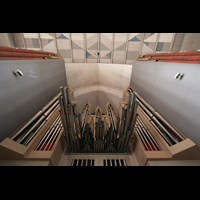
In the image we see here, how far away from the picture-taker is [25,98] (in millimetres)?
2607

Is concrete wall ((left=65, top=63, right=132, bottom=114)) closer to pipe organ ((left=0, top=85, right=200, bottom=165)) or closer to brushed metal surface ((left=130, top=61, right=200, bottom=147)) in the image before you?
brushed metal surface ((left=130, top=61, right=200, bottom=147))

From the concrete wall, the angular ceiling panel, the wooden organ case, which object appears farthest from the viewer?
the angular ceiling panel

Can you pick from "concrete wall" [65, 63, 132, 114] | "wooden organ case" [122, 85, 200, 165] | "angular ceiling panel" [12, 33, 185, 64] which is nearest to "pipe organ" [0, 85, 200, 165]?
"wooden organ case" [122, 85, 200, 165]

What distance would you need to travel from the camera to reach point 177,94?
246 cm

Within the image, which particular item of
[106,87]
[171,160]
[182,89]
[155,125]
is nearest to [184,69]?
[182,89]

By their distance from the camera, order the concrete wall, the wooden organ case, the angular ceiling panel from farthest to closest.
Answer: the angular ceiling panel < the concrete wall < the wooden organ case

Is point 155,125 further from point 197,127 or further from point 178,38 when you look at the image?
point 178,38

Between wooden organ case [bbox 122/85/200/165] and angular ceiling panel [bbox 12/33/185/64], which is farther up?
angular ceiling panel [bbox 12/33/185/64]

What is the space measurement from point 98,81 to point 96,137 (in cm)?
668

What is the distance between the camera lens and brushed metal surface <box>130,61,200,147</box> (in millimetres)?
2021

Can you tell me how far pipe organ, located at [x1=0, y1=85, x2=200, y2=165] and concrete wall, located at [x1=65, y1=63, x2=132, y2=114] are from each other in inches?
155

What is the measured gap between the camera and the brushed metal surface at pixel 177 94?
202cm

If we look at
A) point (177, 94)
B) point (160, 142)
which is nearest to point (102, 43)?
point (177, 94)

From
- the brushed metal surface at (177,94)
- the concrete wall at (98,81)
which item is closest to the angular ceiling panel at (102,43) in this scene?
the concrete wall at (98,81)
